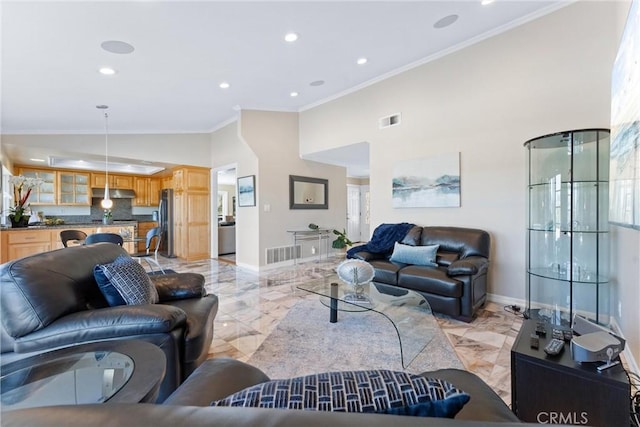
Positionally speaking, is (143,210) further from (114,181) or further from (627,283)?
(627,283)

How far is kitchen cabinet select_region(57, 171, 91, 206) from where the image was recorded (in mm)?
6864

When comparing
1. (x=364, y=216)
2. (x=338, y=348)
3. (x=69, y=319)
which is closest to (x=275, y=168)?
(x=338, y=348)

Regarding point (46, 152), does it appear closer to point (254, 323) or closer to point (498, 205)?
point (254, 323)

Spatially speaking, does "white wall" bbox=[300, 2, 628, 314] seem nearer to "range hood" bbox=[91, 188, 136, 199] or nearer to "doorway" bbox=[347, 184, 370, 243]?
"doorway" bbox=[347, 184, 370, 243]

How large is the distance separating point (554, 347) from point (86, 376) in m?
2.06

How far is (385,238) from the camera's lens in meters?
4.07

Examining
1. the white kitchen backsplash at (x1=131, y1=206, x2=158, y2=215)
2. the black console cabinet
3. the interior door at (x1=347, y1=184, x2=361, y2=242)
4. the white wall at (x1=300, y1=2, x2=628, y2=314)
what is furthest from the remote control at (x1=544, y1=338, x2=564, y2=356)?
the white kitchen backsplash at (x1=131, y1=206, x2=158, y2=215)

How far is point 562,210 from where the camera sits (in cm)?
284

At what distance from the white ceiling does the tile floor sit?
2.99 m

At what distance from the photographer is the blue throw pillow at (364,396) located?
0.54 metres

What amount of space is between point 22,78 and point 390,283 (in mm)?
5109

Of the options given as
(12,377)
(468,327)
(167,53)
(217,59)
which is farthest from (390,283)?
(167,53)

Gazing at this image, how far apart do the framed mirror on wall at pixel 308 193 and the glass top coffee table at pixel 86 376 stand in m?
4.67

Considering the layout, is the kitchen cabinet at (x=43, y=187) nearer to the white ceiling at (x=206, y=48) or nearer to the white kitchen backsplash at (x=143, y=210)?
the white kitchen backsplash at (x=143, y=210)
